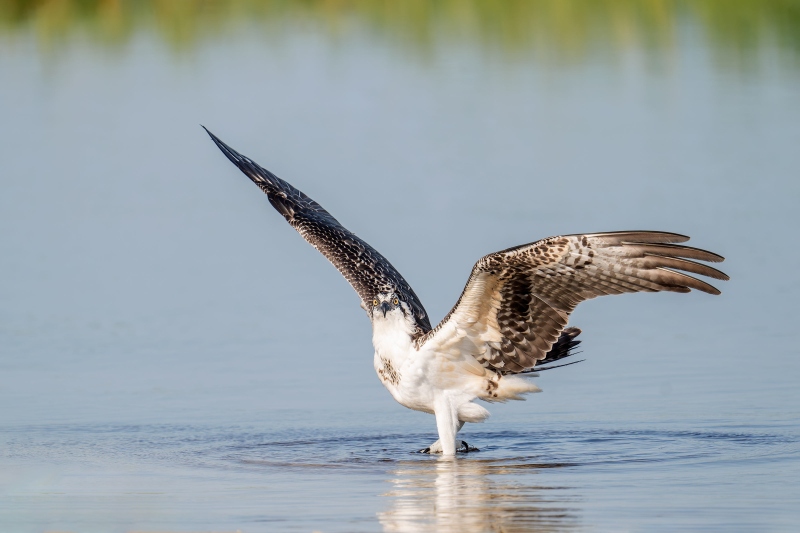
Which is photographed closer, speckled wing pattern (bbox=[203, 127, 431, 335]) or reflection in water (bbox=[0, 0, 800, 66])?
speckled wing pattern (bbox=[203, 127, 431, 335])

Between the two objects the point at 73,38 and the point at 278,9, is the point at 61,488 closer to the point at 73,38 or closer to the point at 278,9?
the point at 73,38

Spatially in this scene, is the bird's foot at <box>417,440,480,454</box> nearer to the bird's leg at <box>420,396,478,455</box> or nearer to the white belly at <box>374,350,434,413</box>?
the bird's leg at <box>420,396,478,455</box>

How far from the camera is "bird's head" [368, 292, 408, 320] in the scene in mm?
12102

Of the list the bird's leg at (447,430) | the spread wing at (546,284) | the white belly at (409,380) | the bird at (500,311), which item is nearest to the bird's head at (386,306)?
the bird at (500,311)

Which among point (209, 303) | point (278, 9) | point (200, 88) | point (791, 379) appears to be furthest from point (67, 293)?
point (278, 9)

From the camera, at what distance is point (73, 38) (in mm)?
31406

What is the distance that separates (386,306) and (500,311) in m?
1.08

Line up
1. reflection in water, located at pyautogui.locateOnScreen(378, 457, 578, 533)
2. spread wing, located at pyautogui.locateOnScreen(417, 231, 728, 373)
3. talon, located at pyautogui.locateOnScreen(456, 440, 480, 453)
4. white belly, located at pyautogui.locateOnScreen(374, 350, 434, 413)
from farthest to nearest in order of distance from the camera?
white belly, located at pyautogui.locateOnScreen(374, 350, 434, 413), talon, located at pyautogui.locateOnScreen(456, 440, 480, 453), spread wing, located at pyautogui.locateOnScreen(417, 231, 728, 373), reflection in water, located at pyautogui.locateOnScreen(378, 457, 578, 533)

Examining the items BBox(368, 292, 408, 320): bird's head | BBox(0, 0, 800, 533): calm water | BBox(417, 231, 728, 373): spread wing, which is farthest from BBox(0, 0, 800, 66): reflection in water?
BBox(417, 231, 728, 373): spread wing

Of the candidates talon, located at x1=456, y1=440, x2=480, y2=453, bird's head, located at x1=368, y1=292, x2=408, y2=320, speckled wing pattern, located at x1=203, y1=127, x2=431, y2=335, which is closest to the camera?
talon, located at x1=456, y1=440, x2=480, y2=453

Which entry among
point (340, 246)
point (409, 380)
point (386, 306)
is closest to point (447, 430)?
point (409, 380)

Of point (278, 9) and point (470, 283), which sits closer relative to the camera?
point (470, 283)

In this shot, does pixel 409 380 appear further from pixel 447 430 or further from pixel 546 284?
pixel 546 284

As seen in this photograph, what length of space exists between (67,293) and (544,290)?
6.22 m
